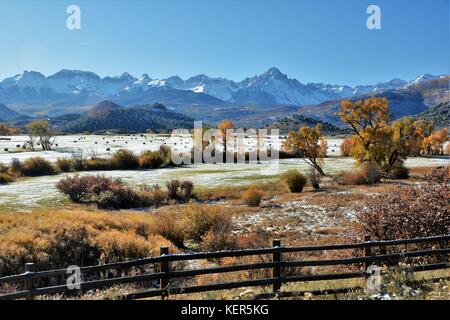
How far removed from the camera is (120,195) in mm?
43188

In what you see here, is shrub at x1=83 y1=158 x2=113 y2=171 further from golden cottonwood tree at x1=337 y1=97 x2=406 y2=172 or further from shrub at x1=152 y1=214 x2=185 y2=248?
shrub at x1=152 y1=214 x2=185 y2=248

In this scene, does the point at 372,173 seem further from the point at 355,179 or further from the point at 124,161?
the point at 124,161

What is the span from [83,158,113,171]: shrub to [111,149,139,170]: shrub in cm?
111

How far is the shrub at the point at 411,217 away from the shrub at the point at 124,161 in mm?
61553

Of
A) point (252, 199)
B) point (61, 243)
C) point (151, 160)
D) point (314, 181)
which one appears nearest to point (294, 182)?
point (314, 181)

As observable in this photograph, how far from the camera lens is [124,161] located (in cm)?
7475

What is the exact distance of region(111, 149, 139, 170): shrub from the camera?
243 ft

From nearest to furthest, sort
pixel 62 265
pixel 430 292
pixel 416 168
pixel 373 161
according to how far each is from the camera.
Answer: pixel 430 292 < pixel 62 265 < pixel 373 161 < pixel 416 168

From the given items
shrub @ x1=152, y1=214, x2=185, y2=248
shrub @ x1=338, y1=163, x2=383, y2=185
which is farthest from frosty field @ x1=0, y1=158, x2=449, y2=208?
shrub @ x1=152, y1=214, x2=185, y2=248

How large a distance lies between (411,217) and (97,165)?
6256cm

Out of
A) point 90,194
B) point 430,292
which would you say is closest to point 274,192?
point 90,194
